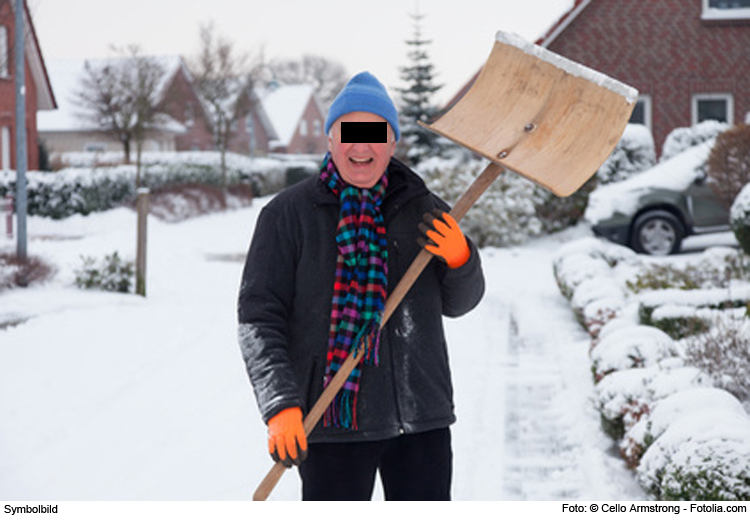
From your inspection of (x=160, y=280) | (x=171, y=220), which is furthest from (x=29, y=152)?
(x=160, y=280)

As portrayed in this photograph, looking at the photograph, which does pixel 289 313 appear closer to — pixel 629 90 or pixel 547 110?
pixel 547 110

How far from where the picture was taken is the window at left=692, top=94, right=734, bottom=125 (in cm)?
1580

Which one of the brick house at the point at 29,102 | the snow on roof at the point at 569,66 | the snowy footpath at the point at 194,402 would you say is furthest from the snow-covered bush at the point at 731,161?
the brick house at the point at 29,102

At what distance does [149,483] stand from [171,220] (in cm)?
1443

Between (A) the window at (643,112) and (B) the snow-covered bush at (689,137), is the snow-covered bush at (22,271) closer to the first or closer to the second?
→ (B) the snow-covered bush at (689,137)

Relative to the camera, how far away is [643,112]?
650 inches

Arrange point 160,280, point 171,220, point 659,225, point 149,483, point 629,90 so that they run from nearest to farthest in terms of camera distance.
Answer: point 629,90
point 149,483
point 160,280
point 659,225
point 171,220

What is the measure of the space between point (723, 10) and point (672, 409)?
1256 cm

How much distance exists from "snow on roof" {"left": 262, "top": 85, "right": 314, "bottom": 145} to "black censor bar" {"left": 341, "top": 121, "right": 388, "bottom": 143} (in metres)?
38.3

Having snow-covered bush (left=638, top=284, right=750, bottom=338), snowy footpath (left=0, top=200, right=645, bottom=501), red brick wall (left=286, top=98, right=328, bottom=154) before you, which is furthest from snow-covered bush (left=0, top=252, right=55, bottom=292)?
red brick wall (left=286, top=98, right=328, bottom=154)

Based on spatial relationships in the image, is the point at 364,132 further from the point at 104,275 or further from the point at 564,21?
the point at 564,21

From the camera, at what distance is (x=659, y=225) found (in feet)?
39.1

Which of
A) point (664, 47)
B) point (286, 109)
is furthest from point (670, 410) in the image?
point (286, 109)

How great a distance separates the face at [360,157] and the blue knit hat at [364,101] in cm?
2
